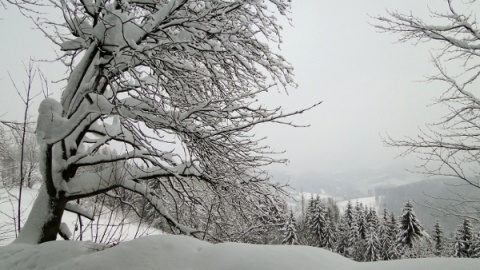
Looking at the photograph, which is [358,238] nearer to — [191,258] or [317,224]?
[317,224]

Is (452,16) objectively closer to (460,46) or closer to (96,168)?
(460,46)

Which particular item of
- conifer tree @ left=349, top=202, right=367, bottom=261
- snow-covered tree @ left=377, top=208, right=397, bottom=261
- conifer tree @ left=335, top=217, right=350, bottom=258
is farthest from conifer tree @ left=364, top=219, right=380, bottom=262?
conifer tree @ left=335, top=217, right=350, bottom=258

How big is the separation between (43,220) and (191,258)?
9.88 feet

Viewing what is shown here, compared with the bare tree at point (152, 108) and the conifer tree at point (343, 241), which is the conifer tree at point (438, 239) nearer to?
the conifer tree at point (343, 241)

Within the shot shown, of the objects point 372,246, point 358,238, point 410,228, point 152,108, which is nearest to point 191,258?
point 152,108

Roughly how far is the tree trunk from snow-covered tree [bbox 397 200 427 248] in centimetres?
3703

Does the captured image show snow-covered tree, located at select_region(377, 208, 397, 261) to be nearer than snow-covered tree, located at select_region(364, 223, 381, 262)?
No

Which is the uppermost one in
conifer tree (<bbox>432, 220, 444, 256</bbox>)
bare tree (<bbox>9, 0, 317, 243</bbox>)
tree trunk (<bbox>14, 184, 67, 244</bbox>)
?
bare tree (<bbox>9, 0, 317, 243</bbox>)

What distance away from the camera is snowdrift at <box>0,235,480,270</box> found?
2.00 m

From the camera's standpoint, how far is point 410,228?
33781mm

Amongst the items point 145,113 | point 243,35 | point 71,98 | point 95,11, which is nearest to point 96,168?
point 71,98

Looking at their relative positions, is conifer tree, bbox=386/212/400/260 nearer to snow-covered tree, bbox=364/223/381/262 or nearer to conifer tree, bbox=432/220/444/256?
snow-covered tree, bbox=364/223/381/262

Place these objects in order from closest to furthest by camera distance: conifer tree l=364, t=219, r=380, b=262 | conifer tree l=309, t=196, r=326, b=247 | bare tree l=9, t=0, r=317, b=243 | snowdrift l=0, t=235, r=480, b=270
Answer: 1. snowdrift l=0, t=235, r=480, b=270
2. bare tree l=9, t=0, r=317, b=243
3. conifer tree l=309, t=196, r=326, b=247
4. conifer tree l=364, t=219, r=380, b=262

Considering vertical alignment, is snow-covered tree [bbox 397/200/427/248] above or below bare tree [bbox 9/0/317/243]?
below
